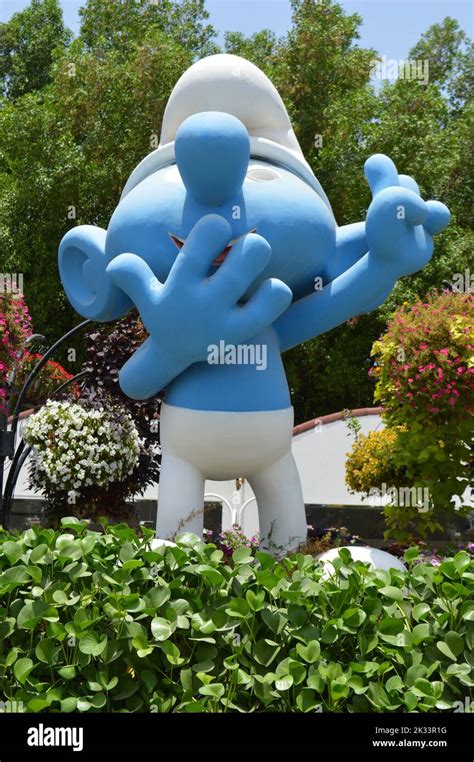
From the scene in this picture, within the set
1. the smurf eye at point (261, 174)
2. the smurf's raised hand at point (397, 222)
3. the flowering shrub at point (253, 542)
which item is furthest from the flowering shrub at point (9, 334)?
the smurf's raised hand at point (397, 222)

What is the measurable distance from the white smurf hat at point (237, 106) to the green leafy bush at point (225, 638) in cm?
240

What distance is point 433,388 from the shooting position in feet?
19.4

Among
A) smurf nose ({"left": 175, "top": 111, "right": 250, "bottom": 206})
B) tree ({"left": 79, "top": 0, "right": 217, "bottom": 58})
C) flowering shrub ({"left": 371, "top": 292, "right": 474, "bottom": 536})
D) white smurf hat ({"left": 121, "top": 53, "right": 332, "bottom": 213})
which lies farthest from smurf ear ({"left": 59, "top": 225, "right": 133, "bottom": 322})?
tree ({"left": 79, "top": 0, "right": 217, "bottom": 58})

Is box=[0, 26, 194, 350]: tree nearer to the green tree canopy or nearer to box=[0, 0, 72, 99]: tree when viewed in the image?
the green tree canopy

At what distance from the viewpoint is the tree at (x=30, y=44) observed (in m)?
18.3

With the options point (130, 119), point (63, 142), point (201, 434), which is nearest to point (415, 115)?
point (130, 119)

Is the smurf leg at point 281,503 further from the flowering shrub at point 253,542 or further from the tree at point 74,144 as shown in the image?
the tree at point 74,144

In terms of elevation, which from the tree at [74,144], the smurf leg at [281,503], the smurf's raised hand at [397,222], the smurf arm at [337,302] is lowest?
the smurf leg at [281,503]

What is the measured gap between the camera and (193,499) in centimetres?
434

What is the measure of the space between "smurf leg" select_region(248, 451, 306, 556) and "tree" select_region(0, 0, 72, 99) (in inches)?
632

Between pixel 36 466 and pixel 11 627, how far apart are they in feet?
12.2

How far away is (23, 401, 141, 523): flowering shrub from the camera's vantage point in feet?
19.5
